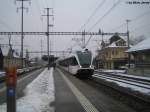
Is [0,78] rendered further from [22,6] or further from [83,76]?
[22,6]

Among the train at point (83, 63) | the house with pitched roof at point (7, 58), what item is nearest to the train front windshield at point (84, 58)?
the train at point (83, 63)

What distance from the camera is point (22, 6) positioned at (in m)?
57.3

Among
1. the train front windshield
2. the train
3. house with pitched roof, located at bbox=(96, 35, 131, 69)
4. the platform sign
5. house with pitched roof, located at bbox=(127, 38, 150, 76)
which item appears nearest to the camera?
the platform sign

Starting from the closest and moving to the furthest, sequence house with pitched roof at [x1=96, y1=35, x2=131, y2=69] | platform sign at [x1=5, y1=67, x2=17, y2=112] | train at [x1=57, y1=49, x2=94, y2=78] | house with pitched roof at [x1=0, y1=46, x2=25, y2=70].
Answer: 1. platform sign at [x1=5, y1=67, x2=17, y2=112]
2. train at [x1=57, y1=49, x2=94, y2=78]
3. house with pitched roof at [x1=0, y1=46, x2=25, y2=70]
4. house with pitched roof at [x1=96, y1=35, x2=131, y2=69]

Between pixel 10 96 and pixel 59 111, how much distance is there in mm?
4646

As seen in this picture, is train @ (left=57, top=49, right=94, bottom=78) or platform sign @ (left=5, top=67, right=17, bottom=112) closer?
platform sign @ (left=5, top=67, right=17, bottom=112)

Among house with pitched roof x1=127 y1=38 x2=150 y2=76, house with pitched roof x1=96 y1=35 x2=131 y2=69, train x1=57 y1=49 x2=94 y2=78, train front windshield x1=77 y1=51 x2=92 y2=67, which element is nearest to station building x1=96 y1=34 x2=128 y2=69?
house with pitched roof x1=96 y1=35 x2=131 y2=69

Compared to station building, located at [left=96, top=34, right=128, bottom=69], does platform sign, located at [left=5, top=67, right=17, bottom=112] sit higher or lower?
lower

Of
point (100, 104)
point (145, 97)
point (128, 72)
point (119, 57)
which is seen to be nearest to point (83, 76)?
point (128, 72)

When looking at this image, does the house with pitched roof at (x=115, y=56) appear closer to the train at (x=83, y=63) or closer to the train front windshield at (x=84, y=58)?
the train at (x=83, y=63)

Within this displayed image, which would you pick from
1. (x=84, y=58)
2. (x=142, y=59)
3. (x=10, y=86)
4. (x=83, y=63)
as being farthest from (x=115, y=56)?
(x=10, y=86)

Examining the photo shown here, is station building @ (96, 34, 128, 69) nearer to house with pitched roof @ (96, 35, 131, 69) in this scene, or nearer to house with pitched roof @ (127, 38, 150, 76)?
house with pitched roof @ (96, 35, 131, 69)

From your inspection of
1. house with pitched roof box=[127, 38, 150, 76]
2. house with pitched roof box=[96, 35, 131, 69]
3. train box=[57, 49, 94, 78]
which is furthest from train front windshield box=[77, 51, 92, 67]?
house with pitched roof box=[96, 35, 131, 69]

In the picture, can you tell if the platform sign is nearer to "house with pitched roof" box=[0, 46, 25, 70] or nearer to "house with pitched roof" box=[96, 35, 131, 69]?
"house with pitched roof" box=[0, 46, 25, 70]
